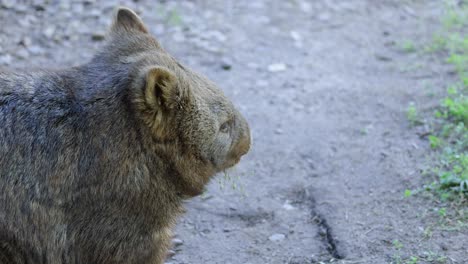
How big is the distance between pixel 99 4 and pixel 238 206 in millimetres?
3887

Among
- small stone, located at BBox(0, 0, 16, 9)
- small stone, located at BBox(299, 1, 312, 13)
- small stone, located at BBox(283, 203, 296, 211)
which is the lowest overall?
small stone, located at BBox(283, 203, 296, 211)

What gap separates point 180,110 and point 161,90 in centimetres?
20

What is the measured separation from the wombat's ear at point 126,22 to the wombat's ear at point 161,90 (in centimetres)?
70

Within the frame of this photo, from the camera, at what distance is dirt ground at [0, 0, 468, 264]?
532cm

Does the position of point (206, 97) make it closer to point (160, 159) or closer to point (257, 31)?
point (160, 159)

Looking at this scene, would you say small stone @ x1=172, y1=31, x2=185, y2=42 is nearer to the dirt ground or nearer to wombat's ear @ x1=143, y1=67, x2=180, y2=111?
the dirt ground

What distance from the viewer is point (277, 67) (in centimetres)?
804

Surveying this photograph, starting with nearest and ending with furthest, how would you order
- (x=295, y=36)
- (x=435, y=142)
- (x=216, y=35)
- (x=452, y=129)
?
(x=435, y=142), (x=452, y=129), (x=216, y=35), (x=295, y=36)

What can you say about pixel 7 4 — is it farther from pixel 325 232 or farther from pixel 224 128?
pixel 325 232

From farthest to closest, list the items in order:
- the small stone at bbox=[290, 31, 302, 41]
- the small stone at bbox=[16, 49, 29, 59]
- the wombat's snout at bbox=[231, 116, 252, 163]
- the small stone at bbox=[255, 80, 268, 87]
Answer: the small stone at bbox=[290, 31, 302, 41], the small stone at bbox=[255, 80, 268, 87], the small stone at bbox=[16, 49, 29, 59], the wombat's snout at bbox=[231, 116, 252, 163]

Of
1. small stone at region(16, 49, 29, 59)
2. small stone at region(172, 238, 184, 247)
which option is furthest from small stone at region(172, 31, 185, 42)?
small stone at region(172, 238, 184, 247)

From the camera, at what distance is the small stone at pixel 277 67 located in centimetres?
799

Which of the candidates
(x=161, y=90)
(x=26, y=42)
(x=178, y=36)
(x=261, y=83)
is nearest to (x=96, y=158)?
(x=161, y=90)

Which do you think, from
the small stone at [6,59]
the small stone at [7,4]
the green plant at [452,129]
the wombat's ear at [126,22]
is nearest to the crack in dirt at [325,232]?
the green plant at [452,129]
